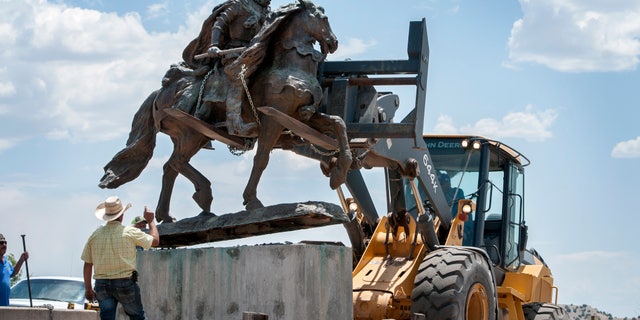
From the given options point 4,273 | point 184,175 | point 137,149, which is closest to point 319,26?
point 184,175

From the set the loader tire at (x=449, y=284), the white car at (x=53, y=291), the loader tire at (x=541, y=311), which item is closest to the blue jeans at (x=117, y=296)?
Result: the loader tire at (x=449, y=284)

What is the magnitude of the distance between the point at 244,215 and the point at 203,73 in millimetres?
1522

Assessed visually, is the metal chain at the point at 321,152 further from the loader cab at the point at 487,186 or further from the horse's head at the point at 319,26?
A: the loader cab at the point at 487,186

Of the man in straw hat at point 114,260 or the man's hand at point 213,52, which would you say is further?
the man's hand at point 213,52

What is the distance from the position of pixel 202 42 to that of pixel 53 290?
415 cm

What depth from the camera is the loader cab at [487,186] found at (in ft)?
41.8

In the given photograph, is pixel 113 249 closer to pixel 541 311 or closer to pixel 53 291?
pixel 53 291

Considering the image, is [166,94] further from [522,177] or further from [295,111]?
[522,177]

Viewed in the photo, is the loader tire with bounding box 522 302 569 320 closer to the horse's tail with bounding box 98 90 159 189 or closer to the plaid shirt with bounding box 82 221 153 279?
the horse's tail with bounding box 98 90 159 189

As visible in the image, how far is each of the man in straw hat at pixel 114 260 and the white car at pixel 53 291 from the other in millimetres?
4372

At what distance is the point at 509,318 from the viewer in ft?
41.4

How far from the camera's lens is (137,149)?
36.8 feet

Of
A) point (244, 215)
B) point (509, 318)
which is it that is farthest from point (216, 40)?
point (509, 318)

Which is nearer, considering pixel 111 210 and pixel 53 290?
pixel 111 210
